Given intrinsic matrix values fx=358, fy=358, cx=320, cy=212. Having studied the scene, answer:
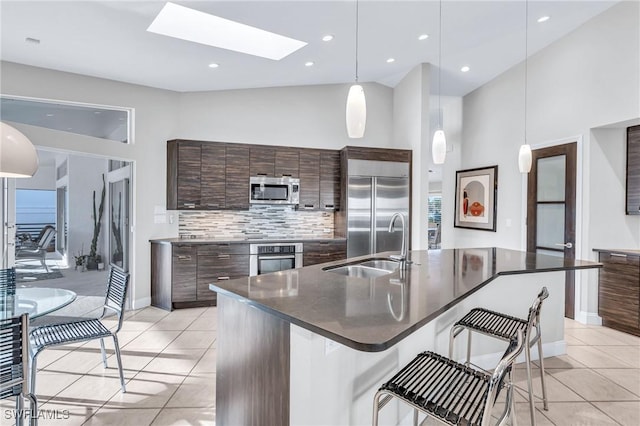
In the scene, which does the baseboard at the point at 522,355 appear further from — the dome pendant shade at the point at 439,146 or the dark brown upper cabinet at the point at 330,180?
the dark brown upper cabinet at the point at 330,180

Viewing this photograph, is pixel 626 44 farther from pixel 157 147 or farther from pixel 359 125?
pixel 157 147

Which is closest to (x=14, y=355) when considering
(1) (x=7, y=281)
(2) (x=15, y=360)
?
(2) (x=15, y=360)

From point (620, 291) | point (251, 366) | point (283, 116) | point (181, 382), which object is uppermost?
point (283, 116)

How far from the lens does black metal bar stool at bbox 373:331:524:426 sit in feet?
3.94

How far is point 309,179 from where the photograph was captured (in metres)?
5.64

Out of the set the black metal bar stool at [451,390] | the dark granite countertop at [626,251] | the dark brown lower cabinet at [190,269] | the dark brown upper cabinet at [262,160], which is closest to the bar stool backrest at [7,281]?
the dark brown lower cabinet at [190,269]

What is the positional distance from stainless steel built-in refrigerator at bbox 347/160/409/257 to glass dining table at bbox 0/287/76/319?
3749 millimetres

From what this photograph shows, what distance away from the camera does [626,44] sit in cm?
397

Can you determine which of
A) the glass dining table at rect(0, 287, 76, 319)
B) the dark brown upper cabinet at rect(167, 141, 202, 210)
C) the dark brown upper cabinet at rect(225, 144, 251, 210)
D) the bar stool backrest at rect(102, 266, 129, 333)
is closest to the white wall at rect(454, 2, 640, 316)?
the dark brown upper cabinet at rect(225, 144, 251, 210)

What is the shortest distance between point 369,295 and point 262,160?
3.94m

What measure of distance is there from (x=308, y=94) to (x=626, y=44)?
4079mm

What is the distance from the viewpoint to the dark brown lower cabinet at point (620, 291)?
392 cm

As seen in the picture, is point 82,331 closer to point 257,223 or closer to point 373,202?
point 257,223

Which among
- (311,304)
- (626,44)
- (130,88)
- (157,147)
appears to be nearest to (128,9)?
(130,88)
